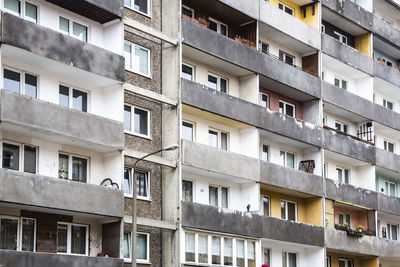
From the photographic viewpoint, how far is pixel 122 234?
32.9 metres

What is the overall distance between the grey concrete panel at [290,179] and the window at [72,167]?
11180 mm

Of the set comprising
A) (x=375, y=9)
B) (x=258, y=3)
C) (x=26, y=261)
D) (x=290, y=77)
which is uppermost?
(x=375, y=9)

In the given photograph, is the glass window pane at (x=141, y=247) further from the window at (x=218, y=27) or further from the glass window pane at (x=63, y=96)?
the window at (x=218, y=27)

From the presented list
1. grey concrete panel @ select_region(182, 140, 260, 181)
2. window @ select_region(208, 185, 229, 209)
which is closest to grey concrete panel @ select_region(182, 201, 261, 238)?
window @ select_region(208, 185, 229, 209)

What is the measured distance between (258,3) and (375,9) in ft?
53.9

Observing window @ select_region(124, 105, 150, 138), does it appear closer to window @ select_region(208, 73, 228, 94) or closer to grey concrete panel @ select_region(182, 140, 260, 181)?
grey concrete panel @ select_region(182, 140, 260, 181)

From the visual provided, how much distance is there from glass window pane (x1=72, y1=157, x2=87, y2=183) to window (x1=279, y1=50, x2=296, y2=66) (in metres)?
17.0

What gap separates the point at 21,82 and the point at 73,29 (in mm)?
3712

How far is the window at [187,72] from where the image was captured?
39812mm

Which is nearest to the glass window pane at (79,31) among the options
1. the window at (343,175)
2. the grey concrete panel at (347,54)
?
the grey concrete panel at (347,54)

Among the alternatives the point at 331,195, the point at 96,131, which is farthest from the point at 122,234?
the point at 331,195

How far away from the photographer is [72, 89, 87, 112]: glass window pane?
3366 centimetres

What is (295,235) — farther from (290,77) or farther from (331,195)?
(290,77)

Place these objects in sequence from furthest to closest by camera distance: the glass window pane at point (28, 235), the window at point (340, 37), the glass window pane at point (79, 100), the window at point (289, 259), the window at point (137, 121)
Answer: the window at point (340, 37) → the window at point (289, 259) → the window at point (137, 121) → the glass window pane at point (79, 100) → the glass window pane at point (28, 235)
